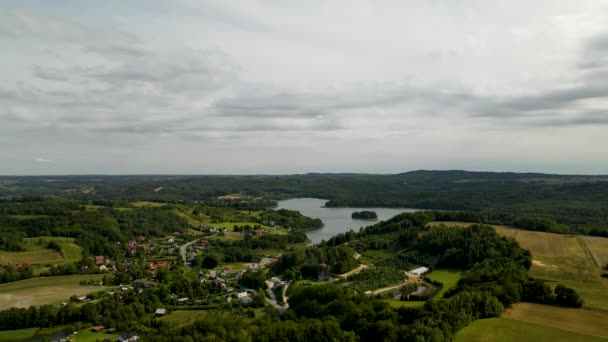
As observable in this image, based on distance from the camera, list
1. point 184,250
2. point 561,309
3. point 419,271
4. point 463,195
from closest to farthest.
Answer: point 561,309, point 419,271, point 184,250, point 463,195

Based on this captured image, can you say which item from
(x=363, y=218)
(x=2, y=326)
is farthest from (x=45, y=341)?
(x=363, y=218)

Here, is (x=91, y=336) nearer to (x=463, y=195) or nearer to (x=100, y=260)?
(x=100, y=260)

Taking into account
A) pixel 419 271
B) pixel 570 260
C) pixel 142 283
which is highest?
pixel 570 260

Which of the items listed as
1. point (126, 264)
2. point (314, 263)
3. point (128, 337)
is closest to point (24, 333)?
point (128, 337)

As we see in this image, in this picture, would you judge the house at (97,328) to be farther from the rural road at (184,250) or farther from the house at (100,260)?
the house at (100,260)

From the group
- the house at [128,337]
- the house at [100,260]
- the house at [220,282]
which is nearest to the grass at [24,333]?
the house at [128,337]
